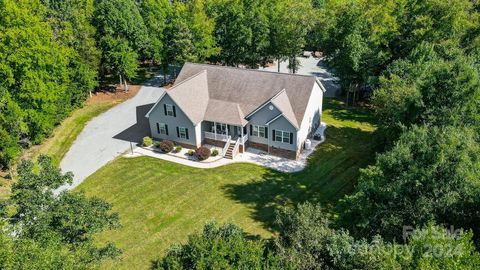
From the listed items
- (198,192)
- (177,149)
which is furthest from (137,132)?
(198,192)

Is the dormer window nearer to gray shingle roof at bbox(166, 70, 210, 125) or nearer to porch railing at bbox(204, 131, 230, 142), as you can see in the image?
gray shingle roof at bbox(166, 70, 210, 125)

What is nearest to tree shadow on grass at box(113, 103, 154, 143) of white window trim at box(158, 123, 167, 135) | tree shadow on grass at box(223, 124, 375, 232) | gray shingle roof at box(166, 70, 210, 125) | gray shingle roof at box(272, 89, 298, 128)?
white window trim at box(158, 123, 167, 135)

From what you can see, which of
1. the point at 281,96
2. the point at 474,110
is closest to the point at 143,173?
the point at 281,96

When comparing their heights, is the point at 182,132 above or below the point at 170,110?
below

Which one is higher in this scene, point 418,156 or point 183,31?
point 183,31

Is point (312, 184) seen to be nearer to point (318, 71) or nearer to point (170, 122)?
point (170, 122)

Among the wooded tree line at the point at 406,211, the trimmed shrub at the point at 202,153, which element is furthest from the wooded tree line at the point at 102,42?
the wooded tree line at the point at 406,211

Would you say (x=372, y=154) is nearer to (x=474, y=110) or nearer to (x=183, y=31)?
(x=474, y=110)
